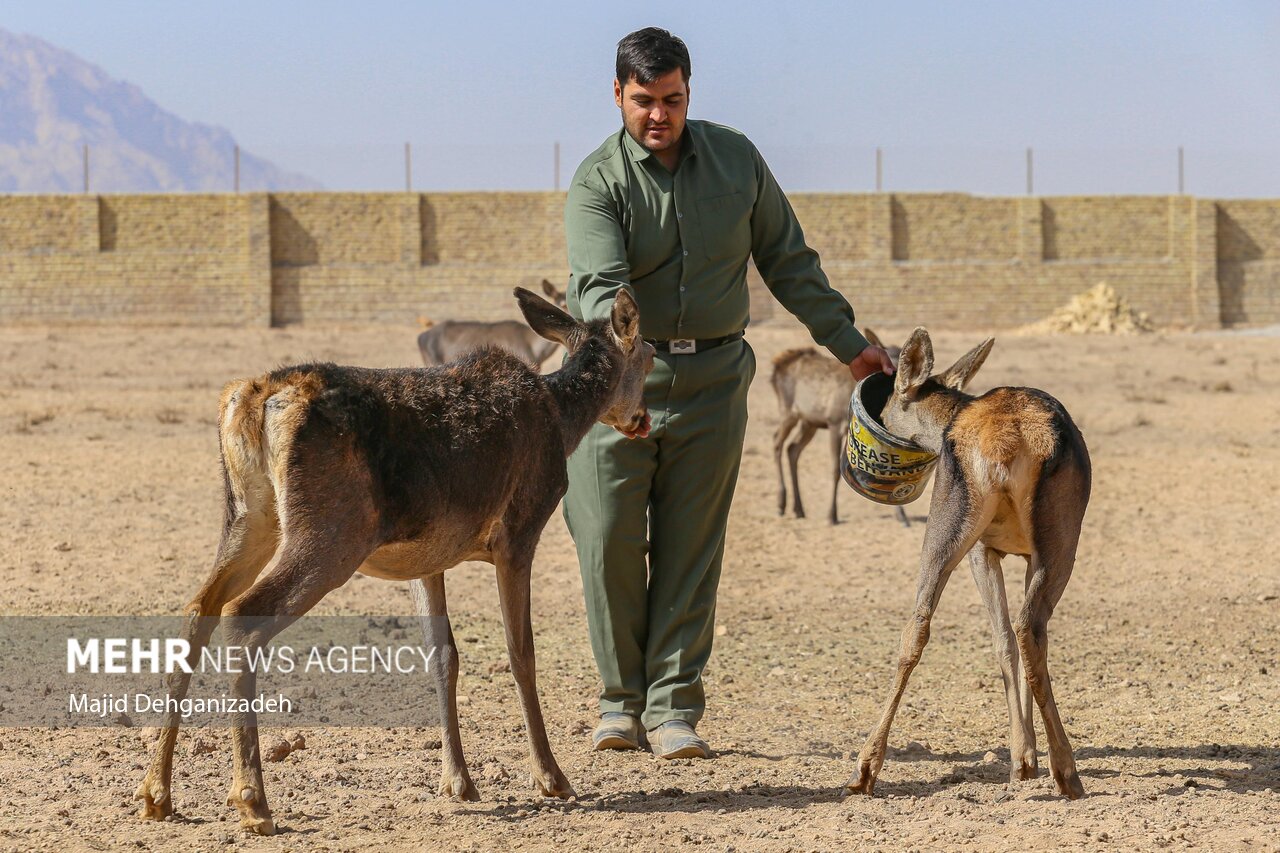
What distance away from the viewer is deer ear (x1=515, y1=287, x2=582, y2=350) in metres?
5.45

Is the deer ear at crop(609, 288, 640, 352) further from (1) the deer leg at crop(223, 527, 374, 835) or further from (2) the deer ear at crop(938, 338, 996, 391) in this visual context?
(1) the deer leg at crop(223, 527, 374, 835)

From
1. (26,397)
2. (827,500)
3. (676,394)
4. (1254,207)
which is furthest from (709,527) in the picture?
(1254,207)

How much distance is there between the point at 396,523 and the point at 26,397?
57.3ft

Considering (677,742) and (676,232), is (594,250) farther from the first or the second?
(677,742)

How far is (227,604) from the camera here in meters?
4.43

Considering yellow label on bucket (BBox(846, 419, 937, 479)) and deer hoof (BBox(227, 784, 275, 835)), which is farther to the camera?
yellow label on bucket (BBox(846, 419, 937, 479))

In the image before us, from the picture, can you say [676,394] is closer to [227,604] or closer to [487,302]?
[227,604]

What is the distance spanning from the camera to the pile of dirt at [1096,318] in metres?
38.2

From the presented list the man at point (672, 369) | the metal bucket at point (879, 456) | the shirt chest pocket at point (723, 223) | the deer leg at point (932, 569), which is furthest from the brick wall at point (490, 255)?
the deer leg at point (932, 569)

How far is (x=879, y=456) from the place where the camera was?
5.75 m

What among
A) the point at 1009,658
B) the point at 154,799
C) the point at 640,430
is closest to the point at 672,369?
the point at 640,430

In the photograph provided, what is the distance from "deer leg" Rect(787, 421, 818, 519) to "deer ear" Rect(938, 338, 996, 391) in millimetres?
7380

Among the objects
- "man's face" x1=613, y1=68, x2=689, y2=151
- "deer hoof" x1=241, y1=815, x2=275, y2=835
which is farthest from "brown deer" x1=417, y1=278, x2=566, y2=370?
"deer hoof" x1=241, y1=815, x2=275, y2=835

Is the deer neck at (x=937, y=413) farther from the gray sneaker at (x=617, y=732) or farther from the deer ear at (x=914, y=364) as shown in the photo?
the gray sneaker at (x=617, y=732)
